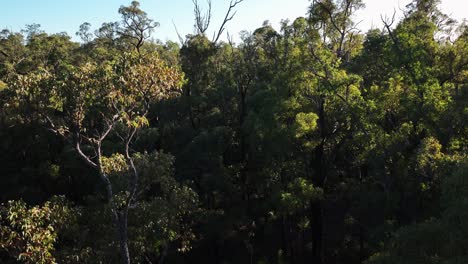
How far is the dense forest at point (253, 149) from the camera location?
41.1 feet

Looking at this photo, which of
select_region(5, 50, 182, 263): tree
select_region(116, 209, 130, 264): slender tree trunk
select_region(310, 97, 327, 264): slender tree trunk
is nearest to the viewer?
select_region(5, 50, 182, 263): tree

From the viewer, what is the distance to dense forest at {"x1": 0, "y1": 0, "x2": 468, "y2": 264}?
1253 centimetres

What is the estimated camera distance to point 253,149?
23719mm

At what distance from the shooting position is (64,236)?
15.6 metres

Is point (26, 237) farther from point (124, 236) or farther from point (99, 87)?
point (99, 87)

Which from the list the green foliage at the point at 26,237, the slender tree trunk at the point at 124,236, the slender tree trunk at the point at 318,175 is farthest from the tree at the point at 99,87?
the slender tree trunk at the point at 318,175

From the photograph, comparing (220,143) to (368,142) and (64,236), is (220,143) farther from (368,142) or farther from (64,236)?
(64,236)

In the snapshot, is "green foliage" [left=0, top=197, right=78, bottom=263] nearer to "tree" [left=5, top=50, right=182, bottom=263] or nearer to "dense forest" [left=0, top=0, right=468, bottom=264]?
"dense forest" [left=0, top=0, right=468, bottom=264]

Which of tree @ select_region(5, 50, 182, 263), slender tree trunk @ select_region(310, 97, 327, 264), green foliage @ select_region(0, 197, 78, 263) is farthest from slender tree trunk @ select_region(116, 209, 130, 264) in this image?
slender tree trunk @ select_region(310, 97, 327, 264)

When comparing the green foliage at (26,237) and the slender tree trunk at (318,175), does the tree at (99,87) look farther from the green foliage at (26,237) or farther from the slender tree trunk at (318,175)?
the slender tree trunk at (318,175)

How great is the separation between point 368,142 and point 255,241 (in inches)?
546

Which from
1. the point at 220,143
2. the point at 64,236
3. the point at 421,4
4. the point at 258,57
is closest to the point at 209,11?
the point at 258,57

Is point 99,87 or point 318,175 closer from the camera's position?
point 99,87

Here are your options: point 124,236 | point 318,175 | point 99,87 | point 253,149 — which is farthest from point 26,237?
point 318,175
